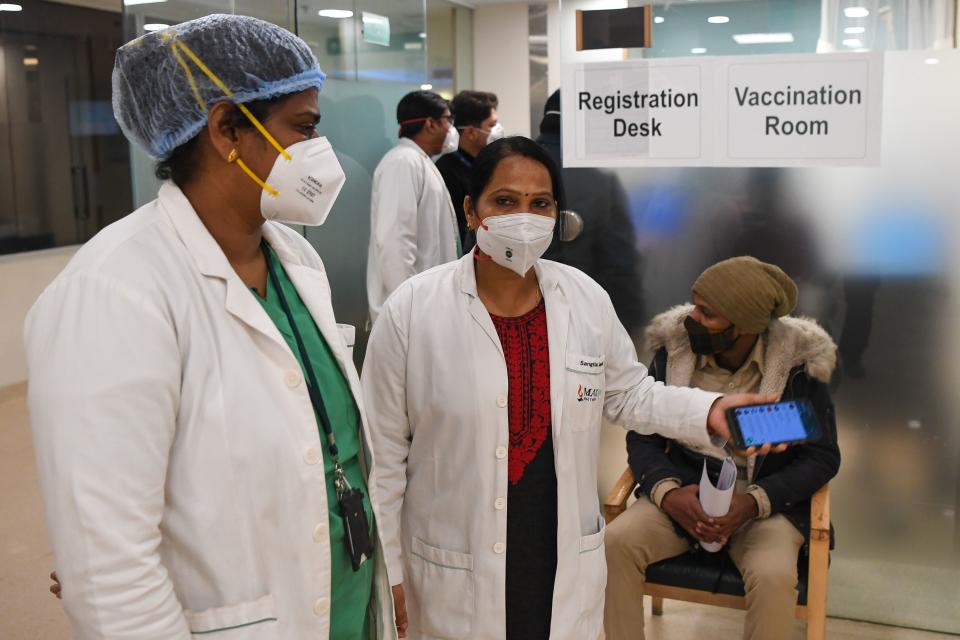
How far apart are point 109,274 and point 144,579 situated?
0.38 meters

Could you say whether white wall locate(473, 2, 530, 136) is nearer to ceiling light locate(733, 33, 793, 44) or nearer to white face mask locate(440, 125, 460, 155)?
white face mask locate(440, 125, 460, 155)

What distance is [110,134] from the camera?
289 inches

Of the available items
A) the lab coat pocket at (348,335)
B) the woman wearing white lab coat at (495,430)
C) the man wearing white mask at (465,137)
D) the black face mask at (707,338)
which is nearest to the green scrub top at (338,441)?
the lab coat pocket at (348,335)

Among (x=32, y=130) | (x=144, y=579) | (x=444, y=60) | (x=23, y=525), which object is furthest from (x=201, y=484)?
(x=444, y=60)

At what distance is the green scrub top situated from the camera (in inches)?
57.9

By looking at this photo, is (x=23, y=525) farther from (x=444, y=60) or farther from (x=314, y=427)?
(x=444, y=60)

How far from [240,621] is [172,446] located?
0.86 feet

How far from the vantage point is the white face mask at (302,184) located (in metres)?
1.42

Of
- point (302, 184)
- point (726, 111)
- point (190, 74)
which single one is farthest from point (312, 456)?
point (726, 111)

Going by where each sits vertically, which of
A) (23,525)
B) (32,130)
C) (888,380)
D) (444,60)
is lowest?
(23,525)

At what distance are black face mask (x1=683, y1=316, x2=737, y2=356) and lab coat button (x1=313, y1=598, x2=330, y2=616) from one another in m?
1.72

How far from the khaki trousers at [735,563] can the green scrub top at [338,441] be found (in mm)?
1345

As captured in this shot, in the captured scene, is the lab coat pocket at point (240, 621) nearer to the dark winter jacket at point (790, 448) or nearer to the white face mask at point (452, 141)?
the dark winter jacket at point (790, 448)

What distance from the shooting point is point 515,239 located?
6.58ft
